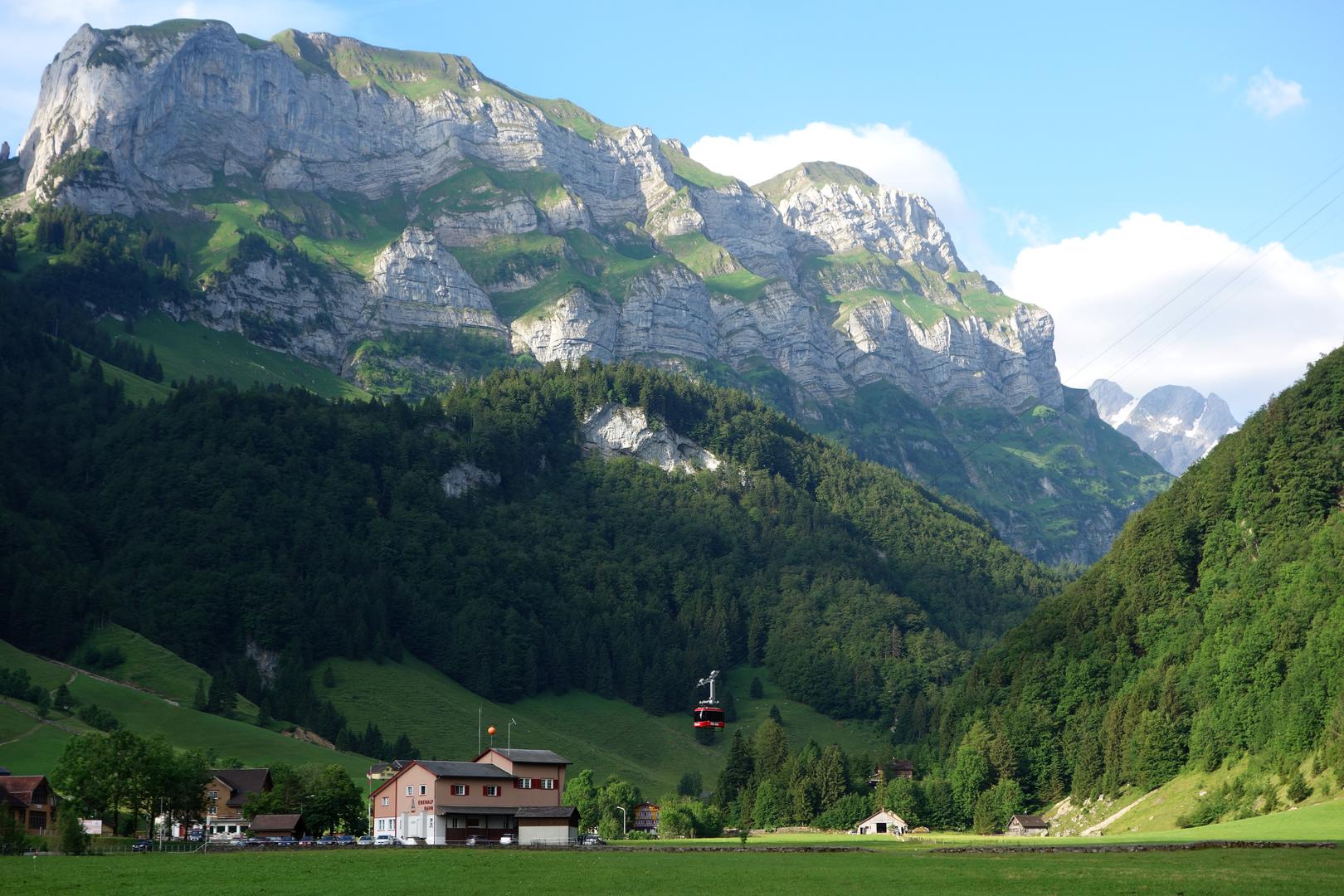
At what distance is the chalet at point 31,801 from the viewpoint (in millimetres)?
101750

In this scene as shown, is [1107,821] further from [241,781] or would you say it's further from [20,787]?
[20,787]

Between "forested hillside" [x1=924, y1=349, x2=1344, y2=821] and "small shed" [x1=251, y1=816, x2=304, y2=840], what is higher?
"forested hillside" [x1=924, y1=349, x2=1344, y2=821]

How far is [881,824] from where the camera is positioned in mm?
144500

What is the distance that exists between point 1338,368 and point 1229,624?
136 ft

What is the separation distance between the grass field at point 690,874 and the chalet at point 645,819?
2746 inches

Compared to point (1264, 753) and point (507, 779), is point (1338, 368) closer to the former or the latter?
point (1264, 753)

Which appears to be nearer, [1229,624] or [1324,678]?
[1324,678]

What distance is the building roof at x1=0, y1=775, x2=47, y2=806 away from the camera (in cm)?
10231

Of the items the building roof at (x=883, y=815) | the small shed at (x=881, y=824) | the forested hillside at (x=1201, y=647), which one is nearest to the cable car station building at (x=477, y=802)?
the small shed at (x=881, y=824)

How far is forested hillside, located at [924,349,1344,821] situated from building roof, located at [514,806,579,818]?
53.3 metres

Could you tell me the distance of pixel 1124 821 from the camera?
12619 cm

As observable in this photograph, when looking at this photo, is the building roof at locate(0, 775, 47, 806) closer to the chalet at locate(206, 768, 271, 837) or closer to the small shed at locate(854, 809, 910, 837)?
the chalet at locate(206, 768, 271, 837)

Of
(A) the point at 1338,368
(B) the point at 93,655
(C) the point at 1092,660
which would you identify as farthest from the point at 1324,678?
(B) the point at 93,655

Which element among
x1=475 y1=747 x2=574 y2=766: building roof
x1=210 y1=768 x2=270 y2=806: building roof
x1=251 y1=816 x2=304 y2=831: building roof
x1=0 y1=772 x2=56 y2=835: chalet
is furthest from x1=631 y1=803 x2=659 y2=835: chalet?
x1=0 y1=772 x2=56 y2=835: chalet
